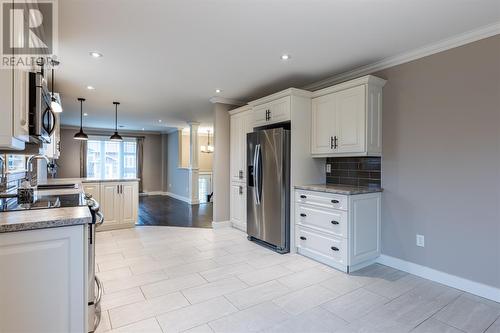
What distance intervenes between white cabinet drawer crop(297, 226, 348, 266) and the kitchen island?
8.10 feet

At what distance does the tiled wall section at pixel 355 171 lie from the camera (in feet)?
11.0

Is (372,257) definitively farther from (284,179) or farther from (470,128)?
(470,128)

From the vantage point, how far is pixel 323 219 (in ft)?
10.6

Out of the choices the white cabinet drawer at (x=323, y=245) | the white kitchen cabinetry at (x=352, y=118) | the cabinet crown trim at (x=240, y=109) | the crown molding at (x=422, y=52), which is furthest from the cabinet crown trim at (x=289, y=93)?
the white cabinet drawer at (x=323, y=245)

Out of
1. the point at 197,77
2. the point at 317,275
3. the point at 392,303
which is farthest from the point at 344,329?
the point at 197,77

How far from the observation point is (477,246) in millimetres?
2480

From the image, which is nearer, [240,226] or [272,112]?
[272,112]

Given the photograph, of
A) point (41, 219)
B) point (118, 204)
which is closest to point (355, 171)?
point (41, 219)

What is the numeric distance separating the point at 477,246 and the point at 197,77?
3.76m

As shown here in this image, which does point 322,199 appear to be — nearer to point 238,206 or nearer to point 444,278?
point 444,278

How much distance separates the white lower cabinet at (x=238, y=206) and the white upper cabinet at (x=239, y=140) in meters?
0.15

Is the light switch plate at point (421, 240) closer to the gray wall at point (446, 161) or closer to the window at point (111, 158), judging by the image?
the gray wall at point (446, 161)

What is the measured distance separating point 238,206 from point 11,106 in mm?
3682

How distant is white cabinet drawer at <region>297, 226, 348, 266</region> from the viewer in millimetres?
2995
